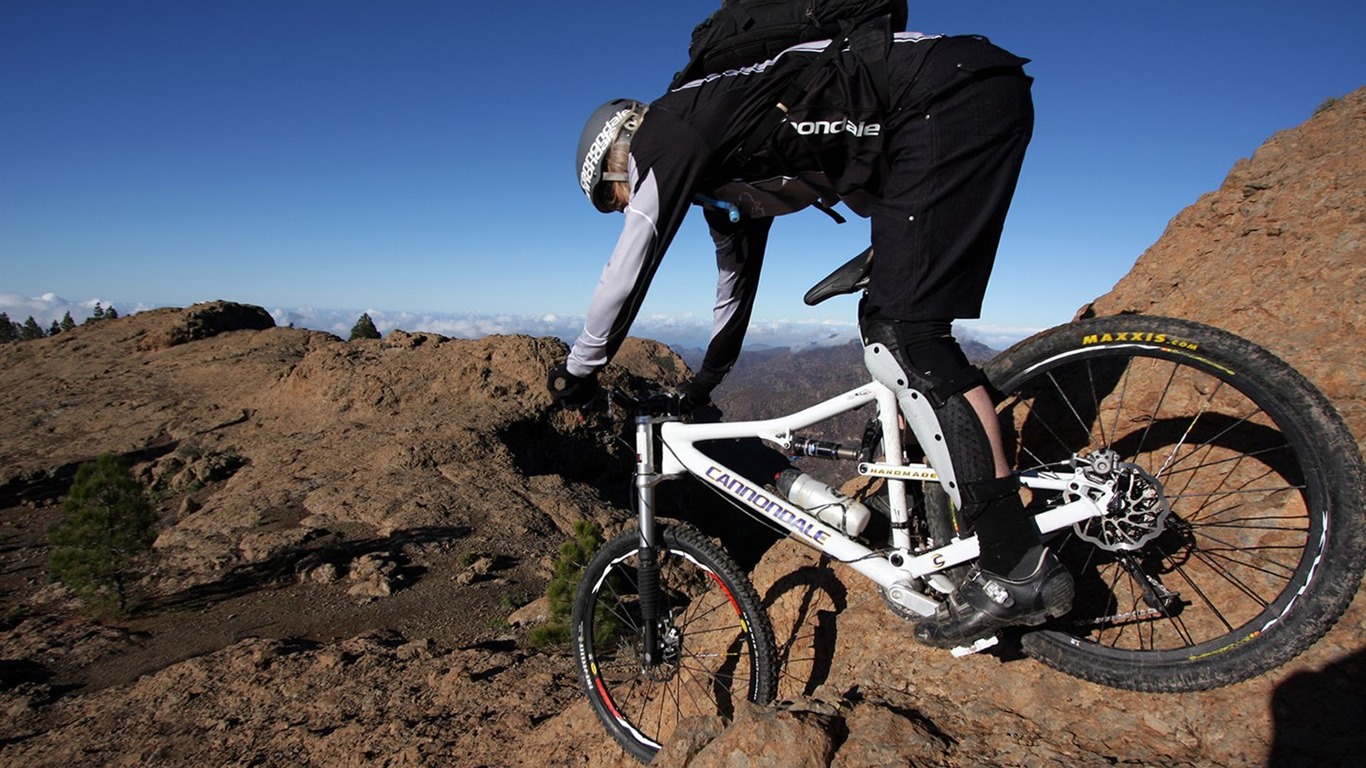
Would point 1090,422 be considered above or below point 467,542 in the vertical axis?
above

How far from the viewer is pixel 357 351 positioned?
48.1 ft

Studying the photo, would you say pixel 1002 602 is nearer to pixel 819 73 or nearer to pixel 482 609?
pixel 819 73

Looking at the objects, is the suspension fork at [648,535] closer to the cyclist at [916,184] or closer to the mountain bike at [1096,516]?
the mountain bike at [1096,516]

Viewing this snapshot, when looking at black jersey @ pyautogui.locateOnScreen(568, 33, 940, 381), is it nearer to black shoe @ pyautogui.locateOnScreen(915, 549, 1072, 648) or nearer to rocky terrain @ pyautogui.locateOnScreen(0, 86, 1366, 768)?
black shoe @ pyautogui.locateOnScreen(915, 549, 1072, 648)

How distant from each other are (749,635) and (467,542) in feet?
21.1

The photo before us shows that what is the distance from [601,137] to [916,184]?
46.2 inches

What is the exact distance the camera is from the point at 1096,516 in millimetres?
2191

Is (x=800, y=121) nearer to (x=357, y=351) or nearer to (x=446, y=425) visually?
(x=446, y=425)

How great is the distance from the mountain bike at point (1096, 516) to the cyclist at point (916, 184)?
0.11 meters

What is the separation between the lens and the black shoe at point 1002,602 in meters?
2.07

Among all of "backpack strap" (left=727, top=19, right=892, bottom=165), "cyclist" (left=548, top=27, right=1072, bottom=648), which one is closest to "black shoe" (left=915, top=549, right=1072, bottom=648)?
"cyclist" (left=548, top=27, right=1072, bottom=648)

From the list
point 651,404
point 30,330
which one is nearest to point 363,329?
point 651,404

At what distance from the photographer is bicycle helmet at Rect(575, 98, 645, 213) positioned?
2.55 m

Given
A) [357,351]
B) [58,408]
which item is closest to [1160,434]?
[357,351]
